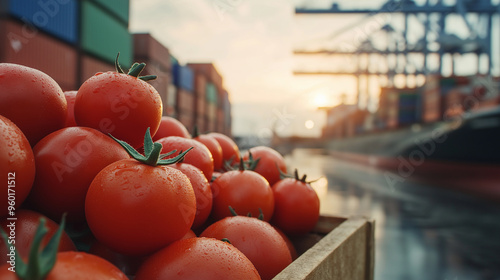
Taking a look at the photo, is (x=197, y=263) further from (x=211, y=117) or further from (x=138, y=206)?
(x=211, y=117)

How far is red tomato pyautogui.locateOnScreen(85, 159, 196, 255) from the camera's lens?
0.85 metres

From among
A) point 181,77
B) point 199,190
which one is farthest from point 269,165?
point 181,77

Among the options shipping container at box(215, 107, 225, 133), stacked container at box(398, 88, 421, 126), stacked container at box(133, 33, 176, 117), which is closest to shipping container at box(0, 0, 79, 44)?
stacked container at box(133, 33, 176, 117)

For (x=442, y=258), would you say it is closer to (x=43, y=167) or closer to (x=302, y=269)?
(x=302, y=269)

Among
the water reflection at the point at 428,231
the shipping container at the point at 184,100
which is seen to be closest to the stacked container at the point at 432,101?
the water reflection at the point at 428,231

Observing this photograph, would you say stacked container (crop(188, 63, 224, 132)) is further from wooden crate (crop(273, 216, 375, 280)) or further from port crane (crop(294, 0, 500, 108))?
wooden crate (crop(273, 216, 375, 280))

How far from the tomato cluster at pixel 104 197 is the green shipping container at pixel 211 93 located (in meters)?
26.8

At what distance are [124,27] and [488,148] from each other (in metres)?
13.0

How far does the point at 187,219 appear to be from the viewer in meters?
0.93

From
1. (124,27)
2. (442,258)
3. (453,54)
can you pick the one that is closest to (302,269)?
(442,258)

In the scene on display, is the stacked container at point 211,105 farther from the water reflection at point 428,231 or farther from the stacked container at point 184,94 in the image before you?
the water reflection at point 428,231

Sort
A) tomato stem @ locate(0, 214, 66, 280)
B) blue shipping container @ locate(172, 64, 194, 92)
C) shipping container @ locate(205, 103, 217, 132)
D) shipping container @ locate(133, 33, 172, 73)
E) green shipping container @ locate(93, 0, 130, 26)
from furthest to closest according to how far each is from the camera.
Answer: shipping container @ locate(205, 103, 217, 132) → blue shipping container @ locate(172, 64, 194, 92) → shipping container @ locate(133, 33, 172, 73) → green shipping container @ locate(93, 0, 130, 26) → tomato stem @ locate(0, 214, 66, 280)

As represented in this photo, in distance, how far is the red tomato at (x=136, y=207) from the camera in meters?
0.85

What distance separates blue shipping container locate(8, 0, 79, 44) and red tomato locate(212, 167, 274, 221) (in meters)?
9.45
